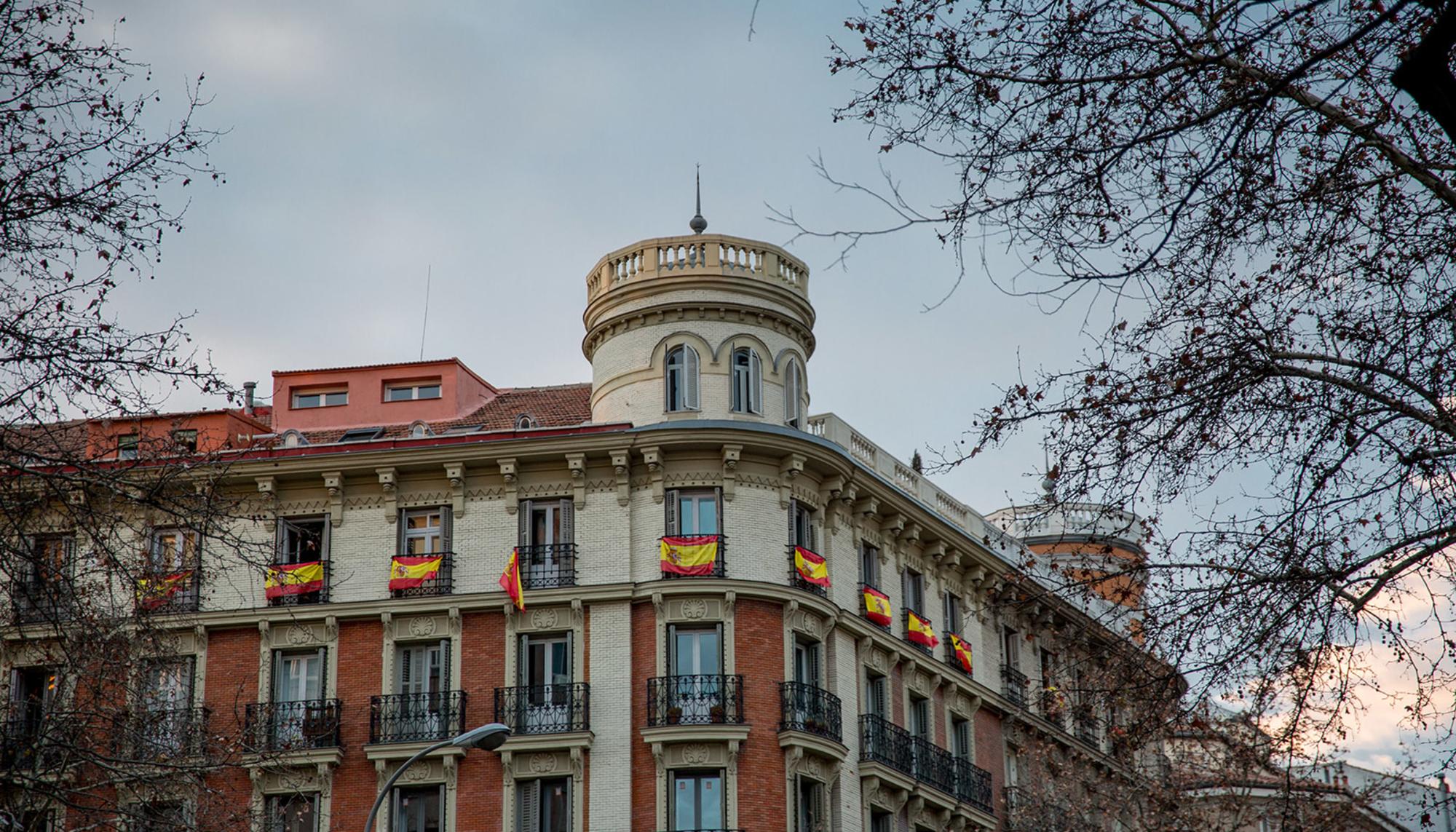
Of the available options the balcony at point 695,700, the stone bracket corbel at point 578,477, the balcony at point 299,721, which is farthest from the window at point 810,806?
the balcony at point 299,721

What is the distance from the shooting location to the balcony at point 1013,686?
52.6 metres

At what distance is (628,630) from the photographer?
42844 millimetres

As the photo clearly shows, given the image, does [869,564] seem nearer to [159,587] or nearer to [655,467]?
[655,467]

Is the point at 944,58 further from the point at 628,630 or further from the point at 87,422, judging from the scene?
the point at 628,630

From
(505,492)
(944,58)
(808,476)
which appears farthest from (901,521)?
(944,58)

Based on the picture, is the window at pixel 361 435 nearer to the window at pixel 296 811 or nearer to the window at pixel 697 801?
the window at pixel 296 811

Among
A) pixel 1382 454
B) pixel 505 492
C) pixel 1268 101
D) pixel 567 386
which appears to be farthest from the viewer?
pixel 567 386

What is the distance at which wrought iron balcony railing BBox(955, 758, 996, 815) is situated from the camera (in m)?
48.7

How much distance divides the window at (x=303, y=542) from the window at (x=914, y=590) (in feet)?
46.5

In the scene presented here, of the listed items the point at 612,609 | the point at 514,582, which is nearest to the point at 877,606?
the point at 612,609

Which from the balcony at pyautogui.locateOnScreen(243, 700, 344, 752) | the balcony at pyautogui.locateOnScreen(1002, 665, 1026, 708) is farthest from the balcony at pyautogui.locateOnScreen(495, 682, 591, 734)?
the balcony at pyautogui.locateOnScreen(1002, 665, 1026, 708)

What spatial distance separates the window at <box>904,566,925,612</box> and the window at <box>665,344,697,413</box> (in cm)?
769

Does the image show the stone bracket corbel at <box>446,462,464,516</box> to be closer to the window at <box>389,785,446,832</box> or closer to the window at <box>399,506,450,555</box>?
the window at <box>399,506,450,555</box>

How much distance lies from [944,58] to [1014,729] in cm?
4029
